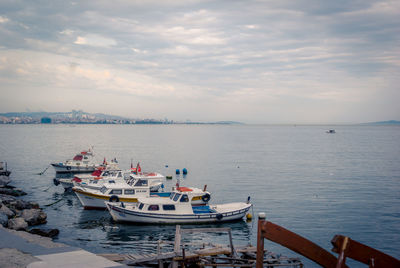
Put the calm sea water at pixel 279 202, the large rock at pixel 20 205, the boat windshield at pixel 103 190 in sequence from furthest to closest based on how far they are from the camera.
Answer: the boat windshield at pixel 103 190 → the large rock at pixel 20 205 → the calm sea water at pixel 279 202

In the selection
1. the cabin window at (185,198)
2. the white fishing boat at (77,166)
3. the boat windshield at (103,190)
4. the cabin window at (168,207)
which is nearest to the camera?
the cabin window at (168,207)

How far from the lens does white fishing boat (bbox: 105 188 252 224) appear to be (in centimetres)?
2989

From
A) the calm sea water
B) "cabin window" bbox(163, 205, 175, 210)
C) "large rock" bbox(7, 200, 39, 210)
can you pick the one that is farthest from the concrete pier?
"large rock" bbox(7, 200, 39, 210)

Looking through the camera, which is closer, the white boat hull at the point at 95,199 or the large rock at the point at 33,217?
the large rock at the point at 33,217

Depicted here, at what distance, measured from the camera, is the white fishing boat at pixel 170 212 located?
29891 millimetres

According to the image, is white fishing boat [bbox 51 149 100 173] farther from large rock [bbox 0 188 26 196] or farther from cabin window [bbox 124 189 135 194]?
cabin window [bbox 124 189 135 194]

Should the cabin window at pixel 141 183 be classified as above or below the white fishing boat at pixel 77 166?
above

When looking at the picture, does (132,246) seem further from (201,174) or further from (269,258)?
(201,174)

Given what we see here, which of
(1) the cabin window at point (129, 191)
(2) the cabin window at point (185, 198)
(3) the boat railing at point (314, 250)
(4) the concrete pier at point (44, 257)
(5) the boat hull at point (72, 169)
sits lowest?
(5) the boat hull at point (72, 169)

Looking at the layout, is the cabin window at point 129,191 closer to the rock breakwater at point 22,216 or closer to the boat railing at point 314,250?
the rock breakwater at point 22,216

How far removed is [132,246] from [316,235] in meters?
14.6

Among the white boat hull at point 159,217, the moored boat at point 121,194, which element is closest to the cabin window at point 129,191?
the moored boat at point 121,194

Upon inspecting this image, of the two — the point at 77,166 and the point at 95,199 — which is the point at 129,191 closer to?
the point at 95,199

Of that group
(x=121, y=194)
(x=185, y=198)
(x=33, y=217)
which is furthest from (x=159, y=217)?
(x=33, y=217)
